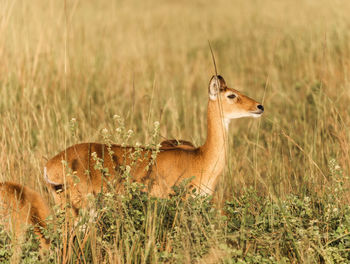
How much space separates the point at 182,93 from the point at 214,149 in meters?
2.55

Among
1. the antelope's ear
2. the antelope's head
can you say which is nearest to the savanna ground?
the antelope's head

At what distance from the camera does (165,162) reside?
13.5 feet

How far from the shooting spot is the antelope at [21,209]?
3.33 metres

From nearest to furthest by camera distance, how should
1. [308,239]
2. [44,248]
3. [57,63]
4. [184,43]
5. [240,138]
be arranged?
[308,239] < [44,248] < [240,138] < [57,63] < [184,43]

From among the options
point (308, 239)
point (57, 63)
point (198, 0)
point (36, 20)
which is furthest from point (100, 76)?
point (198, 0)

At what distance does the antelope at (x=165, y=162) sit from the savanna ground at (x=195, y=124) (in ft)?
0.65

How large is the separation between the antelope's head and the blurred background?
13cm

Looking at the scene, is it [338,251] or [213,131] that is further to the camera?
[213,131]

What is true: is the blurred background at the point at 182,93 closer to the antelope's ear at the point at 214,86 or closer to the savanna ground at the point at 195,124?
the savanna ground at the point at 195,124

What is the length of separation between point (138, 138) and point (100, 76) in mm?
1860

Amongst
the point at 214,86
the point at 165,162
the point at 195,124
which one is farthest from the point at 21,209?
the point at 195,124

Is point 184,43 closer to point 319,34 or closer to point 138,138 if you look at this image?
point 319,34

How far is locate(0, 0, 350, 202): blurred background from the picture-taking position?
4.54m

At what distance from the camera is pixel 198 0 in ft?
63.2
